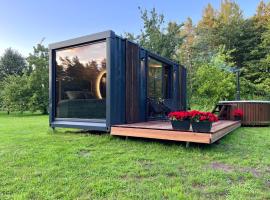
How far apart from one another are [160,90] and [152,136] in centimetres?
337

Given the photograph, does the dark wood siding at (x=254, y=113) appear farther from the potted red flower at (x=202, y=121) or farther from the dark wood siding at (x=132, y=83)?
the potted red flower at (x=202, y=121)

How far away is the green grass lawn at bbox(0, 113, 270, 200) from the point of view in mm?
2047

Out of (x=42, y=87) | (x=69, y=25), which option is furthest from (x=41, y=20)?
(x=42, y=87)

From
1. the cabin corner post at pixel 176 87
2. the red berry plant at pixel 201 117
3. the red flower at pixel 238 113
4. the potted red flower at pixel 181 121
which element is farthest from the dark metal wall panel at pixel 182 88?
the red berry plant at pixel 201 117

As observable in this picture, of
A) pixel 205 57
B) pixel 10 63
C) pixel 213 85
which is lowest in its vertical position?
pixel 213 85

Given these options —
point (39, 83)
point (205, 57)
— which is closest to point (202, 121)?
point (39, 83)

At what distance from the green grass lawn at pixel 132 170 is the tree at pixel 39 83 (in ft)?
36.8

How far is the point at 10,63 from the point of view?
19938 millimetres

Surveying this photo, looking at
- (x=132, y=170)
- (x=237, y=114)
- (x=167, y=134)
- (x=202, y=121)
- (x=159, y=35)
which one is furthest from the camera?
(x=159, y=35)

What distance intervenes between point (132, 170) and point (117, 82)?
2438mm

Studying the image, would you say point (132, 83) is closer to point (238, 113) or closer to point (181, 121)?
point (181, 121)

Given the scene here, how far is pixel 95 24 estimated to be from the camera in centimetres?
1304

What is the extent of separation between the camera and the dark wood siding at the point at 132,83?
5113 millimetres

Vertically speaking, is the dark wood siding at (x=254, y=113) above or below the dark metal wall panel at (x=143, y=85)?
below
